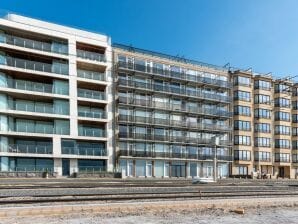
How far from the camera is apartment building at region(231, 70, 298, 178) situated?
238ft

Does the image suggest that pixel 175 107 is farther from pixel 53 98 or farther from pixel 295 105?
pixel 295 105

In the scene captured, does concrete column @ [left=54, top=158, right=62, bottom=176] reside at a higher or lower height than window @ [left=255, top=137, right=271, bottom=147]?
lower

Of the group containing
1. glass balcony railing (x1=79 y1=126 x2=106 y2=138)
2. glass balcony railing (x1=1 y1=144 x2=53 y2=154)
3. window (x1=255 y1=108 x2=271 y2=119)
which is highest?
window (x1=255 y1=108 x2=271 y2=119)

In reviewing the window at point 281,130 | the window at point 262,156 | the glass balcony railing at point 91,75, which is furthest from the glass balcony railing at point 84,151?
the window at point 281,130

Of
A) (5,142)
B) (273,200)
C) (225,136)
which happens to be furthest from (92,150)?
(273,200)

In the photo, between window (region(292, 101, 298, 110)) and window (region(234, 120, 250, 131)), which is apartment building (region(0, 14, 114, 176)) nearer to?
window (region(234, 120, 250, 131))

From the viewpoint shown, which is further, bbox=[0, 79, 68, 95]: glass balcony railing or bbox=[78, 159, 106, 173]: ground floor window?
bbox=[78, 159, 106, 173]: ground floor window

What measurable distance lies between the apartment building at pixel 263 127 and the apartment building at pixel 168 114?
10.0 ft

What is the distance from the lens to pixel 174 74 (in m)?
64.2

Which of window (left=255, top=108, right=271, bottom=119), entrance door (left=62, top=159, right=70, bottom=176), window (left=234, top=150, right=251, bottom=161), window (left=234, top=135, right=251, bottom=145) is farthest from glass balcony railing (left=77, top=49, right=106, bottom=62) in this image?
window (left=255, top=108, right=271, bottom=119)

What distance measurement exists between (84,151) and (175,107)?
20.2m

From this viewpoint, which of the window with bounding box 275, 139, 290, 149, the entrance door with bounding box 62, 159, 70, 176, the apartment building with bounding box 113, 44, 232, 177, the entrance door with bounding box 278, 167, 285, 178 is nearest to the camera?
the entrance door with bounding box 62, 159, 70, 176

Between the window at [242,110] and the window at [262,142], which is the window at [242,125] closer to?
the window at [242,110]

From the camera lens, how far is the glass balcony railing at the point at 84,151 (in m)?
50.2
